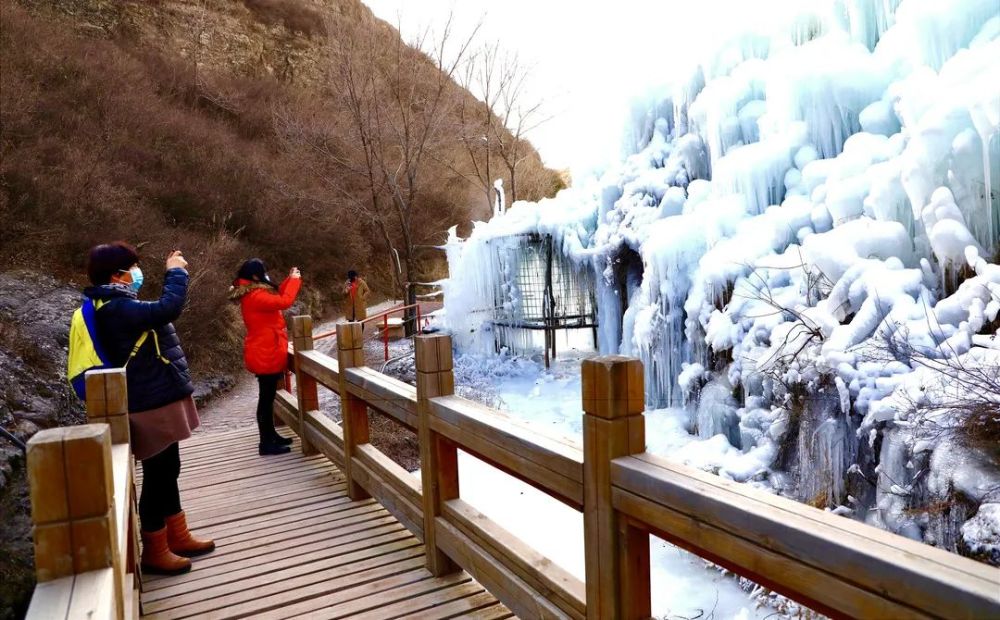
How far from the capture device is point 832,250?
6.55m

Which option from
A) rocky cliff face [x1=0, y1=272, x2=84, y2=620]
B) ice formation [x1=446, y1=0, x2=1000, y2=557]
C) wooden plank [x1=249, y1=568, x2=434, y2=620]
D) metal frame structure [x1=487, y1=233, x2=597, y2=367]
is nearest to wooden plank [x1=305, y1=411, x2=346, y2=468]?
wooden plank [x1=249, y1=568, x2=434, y2=620]

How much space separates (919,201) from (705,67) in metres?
4.91

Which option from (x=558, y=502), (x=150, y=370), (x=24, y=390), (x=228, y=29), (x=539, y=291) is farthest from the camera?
(x=228, y=29)

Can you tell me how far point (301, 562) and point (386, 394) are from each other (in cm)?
97

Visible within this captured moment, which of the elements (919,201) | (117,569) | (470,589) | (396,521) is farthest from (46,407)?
(919,201)

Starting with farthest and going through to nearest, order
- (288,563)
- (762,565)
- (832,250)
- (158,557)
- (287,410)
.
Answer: (832,250) → (287,410) → (288,563) → (158,557) → (762,565)

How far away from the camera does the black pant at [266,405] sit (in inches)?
201

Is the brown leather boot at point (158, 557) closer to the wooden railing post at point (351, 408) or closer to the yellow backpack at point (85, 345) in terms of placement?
the yellow backpack at point (85, 345)

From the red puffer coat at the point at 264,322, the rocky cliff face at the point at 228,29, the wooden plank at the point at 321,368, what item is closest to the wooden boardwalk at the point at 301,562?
the wooden plank at the point at 321,368

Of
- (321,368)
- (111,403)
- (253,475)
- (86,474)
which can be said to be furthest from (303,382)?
(86,474)

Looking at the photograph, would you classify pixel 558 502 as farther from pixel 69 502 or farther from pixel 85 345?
pixel 69 502

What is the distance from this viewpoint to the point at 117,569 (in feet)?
5.33

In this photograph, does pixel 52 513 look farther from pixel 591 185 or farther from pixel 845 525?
pixel 591 185

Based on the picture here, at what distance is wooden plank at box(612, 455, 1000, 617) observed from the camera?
112cm
